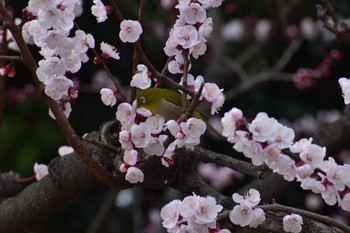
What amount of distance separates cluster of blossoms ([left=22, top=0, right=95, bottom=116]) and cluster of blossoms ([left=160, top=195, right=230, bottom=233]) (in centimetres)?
29

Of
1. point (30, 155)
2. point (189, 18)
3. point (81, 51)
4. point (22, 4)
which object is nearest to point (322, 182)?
point (189, 18)

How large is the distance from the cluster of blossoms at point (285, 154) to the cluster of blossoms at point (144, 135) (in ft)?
0.38

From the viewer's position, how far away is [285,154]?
1120 millimetres

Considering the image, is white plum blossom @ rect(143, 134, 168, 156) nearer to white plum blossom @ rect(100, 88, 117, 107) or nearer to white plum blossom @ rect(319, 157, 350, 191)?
white plum blossom @ rect(100, 88, 117, 107)

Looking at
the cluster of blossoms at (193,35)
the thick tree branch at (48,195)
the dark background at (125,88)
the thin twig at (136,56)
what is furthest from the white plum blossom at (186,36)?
the dark background at (125,88)

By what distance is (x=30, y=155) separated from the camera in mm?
2916

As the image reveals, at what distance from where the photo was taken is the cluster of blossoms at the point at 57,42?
1.09 metres

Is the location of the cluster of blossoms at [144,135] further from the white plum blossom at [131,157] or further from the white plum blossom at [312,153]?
the white plum blossom at [312,153]

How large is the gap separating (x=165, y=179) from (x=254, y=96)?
222 cm

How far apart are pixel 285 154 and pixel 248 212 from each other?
0.14m

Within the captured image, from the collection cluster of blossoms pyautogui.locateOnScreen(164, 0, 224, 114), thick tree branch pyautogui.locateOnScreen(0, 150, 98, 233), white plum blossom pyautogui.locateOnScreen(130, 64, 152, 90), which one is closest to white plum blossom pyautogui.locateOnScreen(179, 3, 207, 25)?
cluster of blossoms pyautogui.locateOnScreen(164, 0, 224, 114)

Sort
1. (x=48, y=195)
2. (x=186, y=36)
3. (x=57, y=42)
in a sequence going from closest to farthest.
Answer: (x=57, y=42) → (x=186, y=36) → (x=48, y=195)

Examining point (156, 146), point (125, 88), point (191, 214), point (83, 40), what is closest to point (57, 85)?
point (83, 40)

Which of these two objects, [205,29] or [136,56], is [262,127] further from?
[136,56]
